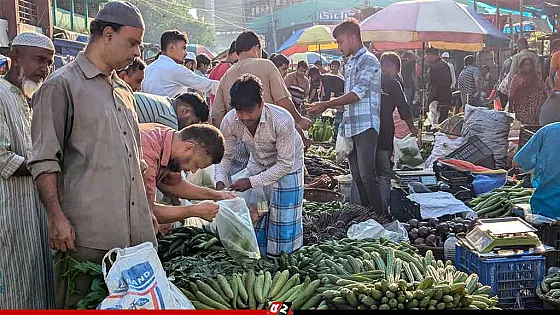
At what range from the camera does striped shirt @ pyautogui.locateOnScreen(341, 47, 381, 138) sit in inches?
244

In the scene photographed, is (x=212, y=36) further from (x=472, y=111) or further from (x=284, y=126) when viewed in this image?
(x=284, y=126)

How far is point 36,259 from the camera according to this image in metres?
3.42

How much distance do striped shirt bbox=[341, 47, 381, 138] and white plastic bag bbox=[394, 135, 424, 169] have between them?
94.3 inches

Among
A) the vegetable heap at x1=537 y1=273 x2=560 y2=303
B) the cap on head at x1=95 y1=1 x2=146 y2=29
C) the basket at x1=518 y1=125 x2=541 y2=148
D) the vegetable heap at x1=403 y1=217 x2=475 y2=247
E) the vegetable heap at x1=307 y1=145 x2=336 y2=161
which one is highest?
the cap on head at x1=95 y1=1 x2=146 y2=29

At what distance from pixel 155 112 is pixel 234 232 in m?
1.16

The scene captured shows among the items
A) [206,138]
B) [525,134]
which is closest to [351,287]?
[206,138]

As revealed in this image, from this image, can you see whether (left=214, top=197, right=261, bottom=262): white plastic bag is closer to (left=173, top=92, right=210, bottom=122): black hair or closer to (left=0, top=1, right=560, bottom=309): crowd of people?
(left=0, top=1, right=560, bottom=309): crowd of people

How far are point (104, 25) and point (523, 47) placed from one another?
33.7ft

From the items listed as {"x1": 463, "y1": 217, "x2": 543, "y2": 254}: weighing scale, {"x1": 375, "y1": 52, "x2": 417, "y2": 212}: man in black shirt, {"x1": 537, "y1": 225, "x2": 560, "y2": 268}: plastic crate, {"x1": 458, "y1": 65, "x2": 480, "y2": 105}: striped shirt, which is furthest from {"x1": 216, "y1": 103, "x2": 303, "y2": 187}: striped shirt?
{"x1": 458, "y1": 65, "x2": 480, "y2": 105}: striped shirt

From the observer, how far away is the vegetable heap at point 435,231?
17.6 feet

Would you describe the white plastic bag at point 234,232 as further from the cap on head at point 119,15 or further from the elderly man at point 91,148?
the cap on head at point 119,15

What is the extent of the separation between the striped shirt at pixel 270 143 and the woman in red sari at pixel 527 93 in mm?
6244

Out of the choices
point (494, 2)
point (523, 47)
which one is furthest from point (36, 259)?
point (494, 2)

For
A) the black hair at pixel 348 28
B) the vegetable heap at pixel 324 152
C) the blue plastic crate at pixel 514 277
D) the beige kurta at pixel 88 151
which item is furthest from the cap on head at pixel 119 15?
the vegetable heap at pixel 324 152
